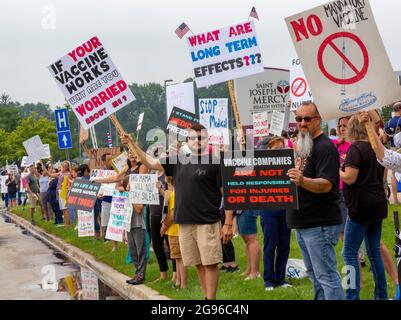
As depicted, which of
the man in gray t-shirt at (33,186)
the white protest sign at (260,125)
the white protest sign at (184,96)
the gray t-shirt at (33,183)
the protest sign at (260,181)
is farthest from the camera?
the gray t-shirt at (33,183)

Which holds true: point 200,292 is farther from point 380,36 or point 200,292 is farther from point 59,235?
point 59,235

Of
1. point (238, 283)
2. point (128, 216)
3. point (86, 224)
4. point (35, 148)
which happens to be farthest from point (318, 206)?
point (35, 148)

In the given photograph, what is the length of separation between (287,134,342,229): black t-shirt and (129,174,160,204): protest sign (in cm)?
338

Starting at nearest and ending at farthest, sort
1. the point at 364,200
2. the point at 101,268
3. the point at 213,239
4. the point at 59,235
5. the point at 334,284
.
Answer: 1. the point at 334,284
2. the point at 364,200
3. the point at 213,239
4. the point at 101,268
5. the point at 59,235

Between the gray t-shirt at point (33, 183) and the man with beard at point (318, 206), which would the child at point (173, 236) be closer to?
the man with beard at point (318, 206)

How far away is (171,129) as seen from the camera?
1121 cm

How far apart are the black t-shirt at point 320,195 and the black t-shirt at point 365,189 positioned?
1.90ft

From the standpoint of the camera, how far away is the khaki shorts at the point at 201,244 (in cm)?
659

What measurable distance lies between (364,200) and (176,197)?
1.85m

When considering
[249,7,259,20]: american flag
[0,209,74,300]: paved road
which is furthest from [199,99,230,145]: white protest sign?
[0,209,74,300]: paved road

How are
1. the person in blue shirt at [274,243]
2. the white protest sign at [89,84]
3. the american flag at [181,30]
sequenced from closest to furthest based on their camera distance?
the person in blue shirt at [274,243] → the white protest sign at [89,84] → the american flag at [181,30]

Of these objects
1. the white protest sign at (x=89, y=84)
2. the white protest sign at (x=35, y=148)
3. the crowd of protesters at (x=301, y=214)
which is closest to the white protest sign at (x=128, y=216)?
the crowd of protesters at (x=301, y=214)

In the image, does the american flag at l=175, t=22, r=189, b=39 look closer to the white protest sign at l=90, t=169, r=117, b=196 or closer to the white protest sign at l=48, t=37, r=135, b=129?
the white protest sign at l=90, t=169, r=117, b=196

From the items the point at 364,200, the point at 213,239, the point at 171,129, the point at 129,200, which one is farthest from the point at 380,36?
the point at 171,129
